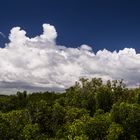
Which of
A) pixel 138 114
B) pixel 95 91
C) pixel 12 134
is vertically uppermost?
pixel 95 91

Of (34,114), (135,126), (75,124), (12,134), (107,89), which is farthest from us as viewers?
(107,89)

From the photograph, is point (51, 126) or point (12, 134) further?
point (51, 126)

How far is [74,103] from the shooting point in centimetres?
18662

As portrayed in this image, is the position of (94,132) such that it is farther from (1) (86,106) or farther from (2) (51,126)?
(1) (86,106)

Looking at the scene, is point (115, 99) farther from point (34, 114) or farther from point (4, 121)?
point (4, 121)

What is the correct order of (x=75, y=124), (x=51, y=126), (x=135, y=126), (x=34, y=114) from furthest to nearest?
(x=34, y=114) < (x=51, y=126) < (x=135, y=126) < (x=75, y=124)

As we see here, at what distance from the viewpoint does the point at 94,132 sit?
99.6 meters

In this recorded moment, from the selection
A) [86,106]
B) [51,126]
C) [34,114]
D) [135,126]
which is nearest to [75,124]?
[135,126]

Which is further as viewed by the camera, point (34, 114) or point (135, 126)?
point (34, 114)

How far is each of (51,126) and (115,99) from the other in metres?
64.0

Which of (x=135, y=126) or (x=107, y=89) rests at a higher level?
(x=107, y=89)

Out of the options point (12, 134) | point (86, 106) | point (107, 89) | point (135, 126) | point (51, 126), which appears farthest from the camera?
point (107, 89)

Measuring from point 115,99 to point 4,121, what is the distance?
11678 cm

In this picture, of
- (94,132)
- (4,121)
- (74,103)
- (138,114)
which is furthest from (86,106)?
(4,121)
